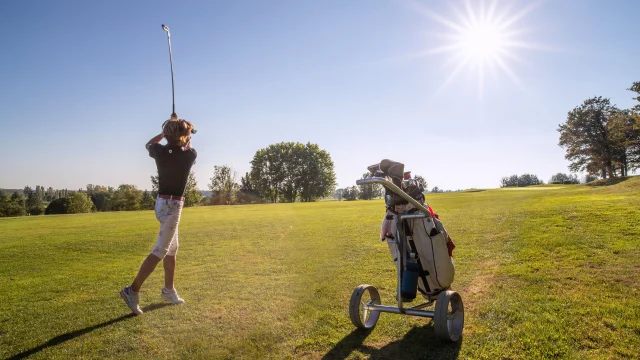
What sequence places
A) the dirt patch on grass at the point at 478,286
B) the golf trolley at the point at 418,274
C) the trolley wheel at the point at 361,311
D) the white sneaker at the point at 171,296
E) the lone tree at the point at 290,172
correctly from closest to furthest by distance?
the golf trolley at the point at 418,274 → the trolley wheel at the point at 361,311 → the dirt patch on grass at the point at 478,286 → the white sneaker at the point at 171,296 → the lone tree at the point at 290,172

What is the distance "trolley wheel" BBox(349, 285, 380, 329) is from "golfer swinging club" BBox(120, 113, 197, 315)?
281cm

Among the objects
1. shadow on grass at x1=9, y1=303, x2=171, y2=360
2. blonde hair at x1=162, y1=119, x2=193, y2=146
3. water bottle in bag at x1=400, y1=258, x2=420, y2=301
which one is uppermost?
blonde hair at x1=162, y1=119, x2=193, y2=146

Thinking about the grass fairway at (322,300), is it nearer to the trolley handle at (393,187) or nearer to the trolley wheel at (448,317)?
the trolley wheel at (448,317)

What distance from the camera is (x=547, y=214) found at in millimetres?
12844

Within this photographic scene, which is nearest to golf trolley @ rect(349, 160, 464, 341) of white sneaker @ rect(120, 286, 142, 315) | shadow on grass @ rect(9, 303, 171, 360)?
white sneaker @ rect(120, 286, 142, 315)

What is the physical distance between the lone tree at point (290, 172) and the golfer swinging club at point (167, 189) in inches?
3571

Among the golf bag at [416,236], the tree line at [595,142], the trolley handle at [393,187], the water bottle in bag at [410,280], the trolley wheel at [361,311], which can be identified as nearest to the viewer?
the trolley handle at [393,187]

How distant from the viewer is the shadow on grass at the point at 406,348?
157 inches

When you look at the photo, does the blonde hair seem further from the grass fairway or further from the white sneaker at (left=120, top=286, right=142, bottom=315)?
the grass fairway

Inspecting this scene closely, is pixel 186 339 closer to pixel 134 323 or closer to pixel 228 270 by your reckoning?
pixel 134 323

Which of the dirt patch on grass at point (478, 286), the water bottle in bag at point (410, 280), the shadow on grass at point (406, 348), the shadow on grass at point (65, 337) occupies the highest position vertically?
the water bottle in bag at point (410, 280)

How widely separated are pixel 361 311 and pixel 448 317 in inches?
42.9

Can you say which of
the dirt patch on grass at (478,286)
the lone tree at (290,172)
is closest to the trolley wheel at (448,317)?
the dirt patch on grass at (478,286)

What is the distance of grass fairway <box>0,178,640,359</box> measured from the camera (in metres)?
4.20
